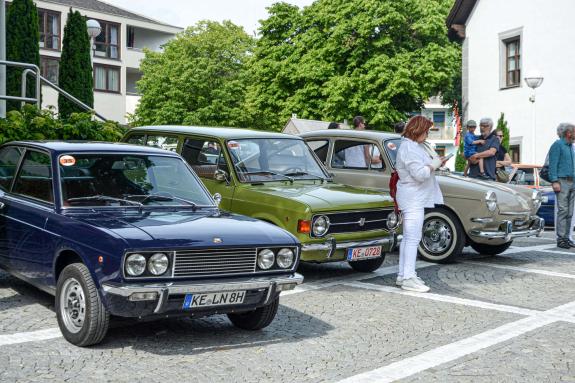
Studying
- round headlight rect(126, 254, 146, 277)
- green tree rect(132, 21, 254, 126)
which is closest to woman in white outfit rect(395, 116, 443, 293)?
round headlight rect(126, 254, 146, 277)

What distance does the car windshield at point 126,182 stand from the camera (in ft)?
23.3

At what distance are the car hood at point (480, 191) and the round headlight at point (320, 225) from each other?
9.97 feet

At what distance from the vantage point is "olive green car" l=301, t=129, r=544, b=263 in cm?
1155

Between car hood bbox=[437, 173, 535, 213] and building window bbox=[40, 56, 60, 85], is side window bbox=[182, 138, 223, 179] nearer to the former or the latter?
car hood bbox=[437, 173, 535, 213]

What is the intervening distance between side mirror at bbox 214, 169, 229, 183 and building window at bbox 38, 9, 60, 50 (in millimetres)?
52777

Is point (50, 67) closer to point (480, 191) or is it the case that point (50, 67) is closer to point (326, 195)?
point (480, 191)

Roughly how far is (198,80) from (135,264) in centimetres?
5384

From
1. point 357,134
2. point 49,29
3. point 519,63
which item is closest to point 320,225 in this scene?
point 357,134

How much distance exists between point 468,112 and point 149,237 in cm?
2920

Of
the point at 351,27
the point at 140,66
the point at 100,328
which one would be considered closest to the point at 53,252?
the point at 100,328

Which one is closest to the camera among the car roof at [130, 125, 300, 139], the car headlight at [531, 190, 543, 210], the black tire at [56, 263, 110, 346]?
the black tire at [56, 263, 110, 346]

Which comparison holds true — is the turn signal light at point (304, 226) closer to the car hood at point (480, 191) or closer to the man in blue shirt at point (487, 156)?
the car hood at point (480, 191)

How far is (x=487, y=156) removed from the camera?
1446 centimetres

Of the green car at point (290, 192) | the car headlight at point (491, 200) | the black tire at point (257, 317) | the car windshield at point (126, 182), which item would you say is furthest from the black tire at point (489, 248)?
the black tire at point (257, 317)
